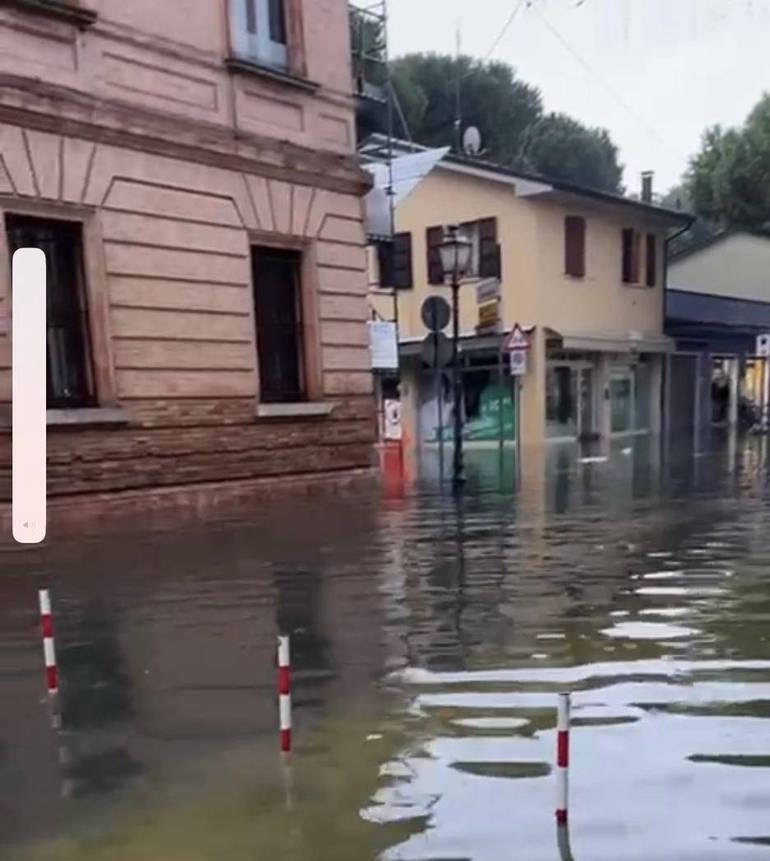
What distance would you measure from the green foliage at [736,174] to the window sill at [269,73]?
3121cm

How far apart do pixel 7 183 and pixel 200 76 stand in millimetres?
3169

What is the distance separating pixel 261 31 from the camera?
1413 centimetres

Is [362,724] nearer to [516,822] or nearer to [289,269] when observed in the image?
[516,822]

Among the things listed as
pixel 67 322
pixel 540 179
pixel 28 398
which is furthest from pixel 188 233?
pixel 540 179

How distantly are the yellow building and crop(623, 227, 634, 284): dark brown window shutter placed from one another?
1.3 inches

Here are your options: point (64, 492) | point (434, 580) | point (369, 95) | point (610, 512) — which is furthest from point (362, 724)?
point (369, 95)

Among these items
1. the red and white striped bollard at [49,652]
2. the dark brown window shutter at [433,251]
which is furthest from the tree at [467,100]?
the red and white striped bollard at [49,652]

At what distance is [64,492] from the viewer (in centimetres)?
1180

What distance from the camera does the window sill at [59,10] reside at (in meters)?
11.1

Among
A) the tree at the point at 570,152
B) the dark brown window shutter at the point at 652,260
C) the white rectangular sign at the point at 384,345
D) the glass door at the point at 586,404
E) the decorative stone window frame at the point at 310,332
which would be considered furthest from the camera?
the tree at the point at 570,152

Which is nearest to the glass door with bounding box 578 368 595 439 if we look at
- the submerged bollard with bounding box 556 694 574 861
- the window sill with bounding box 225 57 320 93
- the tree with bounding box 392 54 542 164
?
the tree with bounding box 392 54 542 164

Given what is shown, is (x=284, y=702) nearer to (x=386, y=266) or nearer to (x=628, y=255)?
(x=386, y=266)

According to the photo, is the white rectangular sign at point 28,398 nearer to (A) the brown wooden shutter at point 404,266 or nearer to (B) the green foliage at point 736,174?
(A) the brown wooden shutter at point 404,266

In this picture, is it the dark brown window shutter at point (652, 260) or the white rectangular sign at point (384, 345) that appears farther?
the dark brown window shutter at point (652, 260)
